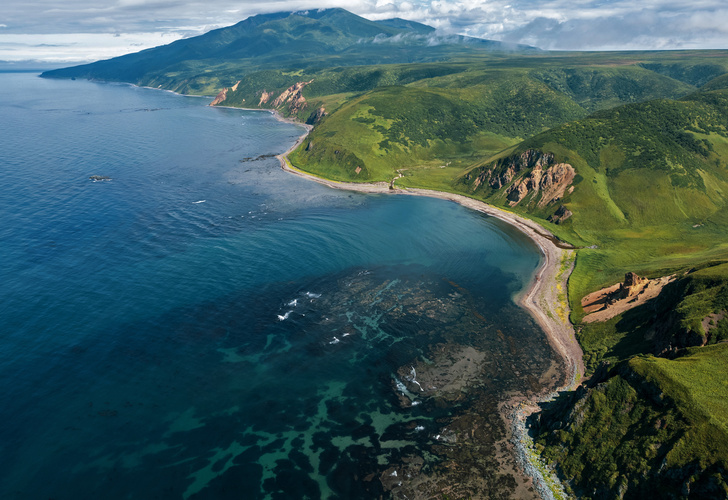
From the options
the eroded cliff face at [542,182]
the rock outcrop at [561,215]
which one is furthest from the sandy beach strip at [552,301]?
the eroded cliff face at [542,182]

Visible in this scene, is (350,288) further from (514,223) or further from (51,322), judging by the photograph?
(514,223)

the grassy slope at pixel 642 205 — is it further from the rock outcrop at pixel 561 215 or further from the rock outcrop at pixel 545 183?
the rock outcrop at pixel 545 183

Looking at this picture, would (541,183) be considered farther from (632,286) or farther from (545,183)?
(632,286)

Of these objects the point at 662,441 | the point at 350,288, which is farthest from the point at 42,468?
the point at 662,441

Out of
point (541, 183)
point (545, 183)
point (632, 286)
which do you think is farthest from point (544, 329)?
point (541, 183)

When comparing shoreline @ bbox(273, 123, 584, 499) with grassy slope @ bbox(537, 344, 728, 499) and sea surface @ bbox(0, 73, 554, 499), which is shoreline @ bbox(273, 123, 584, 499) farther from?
sea surface @ bbox(0, 73, 554, 499)

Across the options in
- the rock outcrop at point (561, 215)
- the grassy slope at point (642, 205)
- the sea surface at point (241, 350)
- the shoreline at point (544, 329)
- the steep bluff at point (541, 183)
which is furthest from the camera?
the steep bluff at point (541, 183)
